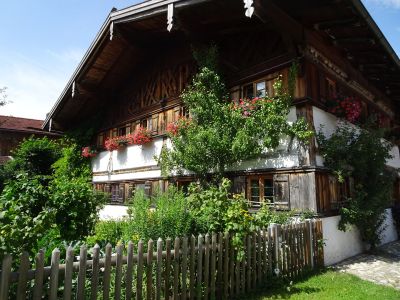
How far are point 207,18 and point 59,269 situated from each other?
8773 mm

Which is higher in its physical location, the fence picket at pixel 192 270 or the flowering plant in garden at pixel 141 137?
the flowering plant in garden at pixel 141 137

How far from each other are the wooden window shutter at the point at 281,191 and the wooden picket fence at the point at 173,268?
1.04 meters

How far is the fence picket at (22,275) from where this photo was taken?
10.3 ft

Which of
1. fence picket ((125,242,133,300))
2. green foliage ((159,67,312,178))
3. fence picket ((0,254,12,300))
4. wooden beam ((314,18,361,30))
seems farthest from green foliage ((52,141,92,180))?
fence picket ((0,254,12,300))

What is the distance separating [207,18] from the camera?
1012cm

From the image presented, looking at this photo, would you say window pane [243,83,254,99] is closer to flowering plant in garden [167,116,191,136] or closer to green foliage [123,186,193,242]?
flowering plant in garden [167,116,191,136]

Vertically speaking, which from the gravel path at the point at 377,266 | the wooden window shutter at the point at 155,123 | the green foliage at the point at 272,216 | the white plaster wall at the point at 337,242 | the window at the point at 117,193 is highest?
the wooden window shutter at the point at 155,123

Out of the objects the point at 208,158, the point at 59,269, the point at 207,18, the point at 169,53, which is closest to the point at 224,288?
the point at 59,269

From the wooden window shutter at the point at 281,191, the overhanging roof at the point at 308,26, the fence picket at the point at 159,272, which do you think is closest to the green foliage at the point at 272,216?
the wooden window shutter at the point at 281,191

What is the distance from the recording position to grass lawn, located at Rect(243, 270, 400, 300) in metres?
5.32

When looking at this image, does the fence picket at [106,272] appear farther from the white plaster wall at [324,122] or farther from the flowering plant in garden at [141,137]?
the flowering plant in garden at [141,137]

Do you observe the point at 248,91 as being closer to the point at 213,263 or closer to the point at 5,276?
the point at 213,263

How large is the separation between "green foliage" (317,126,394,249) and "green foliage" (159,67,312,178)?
997mm

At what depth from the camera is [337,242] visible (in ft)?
27.0
